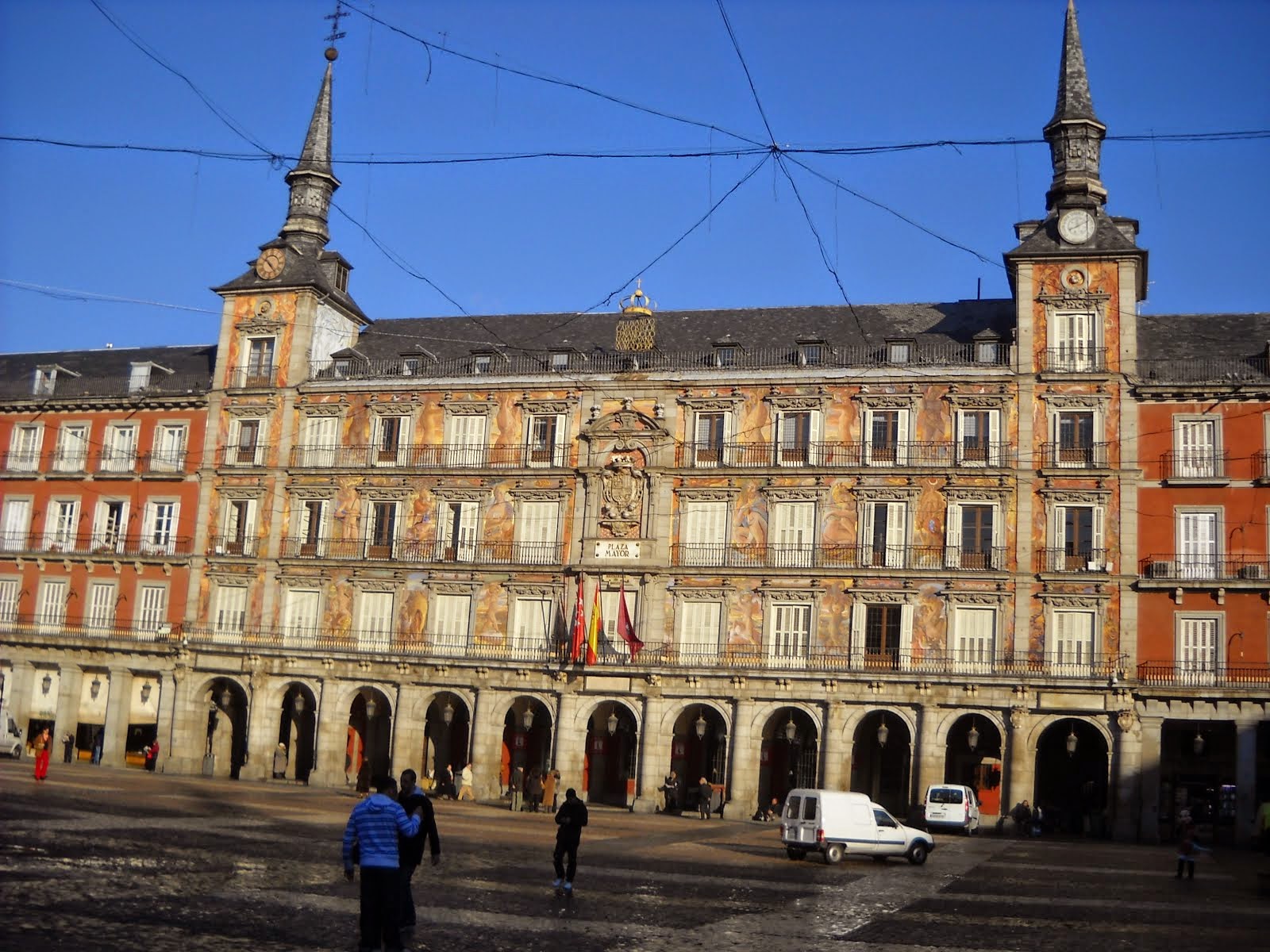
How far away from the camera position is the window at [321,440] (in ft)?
186

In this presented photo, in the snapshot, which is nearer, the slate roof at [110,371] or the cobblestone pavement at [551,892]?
the cobblestone pavement at [551,892]

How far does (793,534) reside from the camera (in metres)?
50.7

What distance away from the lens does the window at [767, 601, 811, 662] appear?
49.8 meters

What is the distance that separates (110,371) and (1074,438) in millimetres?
43860

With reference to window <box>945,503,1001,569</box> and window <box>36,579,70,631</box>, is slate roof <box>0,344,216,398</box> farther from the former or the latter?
window <box>945,503,1001,569</box>

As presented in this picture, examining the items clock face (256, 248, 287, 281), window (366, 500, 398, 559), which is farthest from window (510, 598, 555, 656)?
clock face (256, 248, 287, 281)

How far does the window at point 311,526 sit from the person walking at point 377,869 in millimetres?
43605

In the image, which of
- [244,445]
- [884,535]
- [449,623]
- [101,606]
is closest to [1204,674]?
[884,535]

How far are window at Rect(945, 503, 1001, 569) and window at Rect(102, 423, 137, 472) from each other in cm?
3518

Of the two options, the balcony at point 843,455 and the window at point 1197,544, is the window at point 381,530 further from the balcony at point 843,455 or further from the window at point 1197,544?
the window at point 1197,544

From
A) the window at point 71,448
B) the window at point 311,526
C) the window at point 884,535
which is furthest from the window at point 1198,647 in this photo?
the window at point 71,448

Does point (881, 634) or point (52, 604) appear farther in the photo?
point (52, 604)

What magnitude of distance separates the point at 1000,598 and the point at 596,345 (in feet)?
64.9

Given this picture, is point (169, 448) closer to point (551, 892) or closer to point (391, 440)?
point (391, 440)
